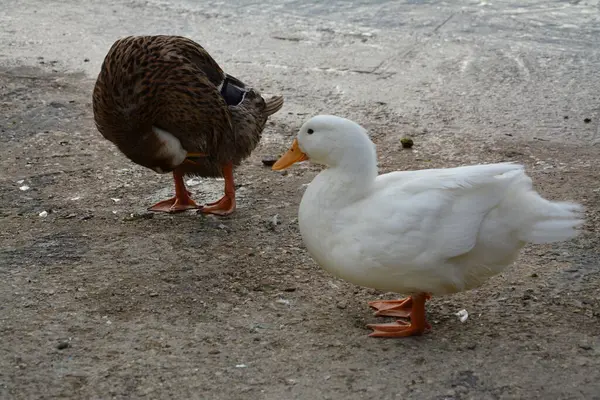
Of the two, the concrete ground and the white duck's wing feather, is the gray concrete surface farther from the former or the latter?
the white duck's wing feather

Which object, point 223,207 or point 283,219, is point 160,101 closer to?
point 223,207

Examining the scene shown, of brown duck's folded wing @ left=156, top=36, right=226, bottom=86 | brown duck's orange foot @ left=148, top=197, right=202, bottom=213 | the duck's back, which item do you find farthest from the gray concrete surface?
the duck's back

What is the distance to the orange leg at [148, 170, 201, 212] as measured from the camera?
5.39 meters

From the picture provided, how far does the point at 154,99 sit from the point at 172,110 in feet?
0.39

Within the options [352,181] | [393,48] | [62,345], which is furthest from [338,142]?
[393,48]

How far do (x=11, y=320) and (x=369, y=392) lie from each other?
1.71 m

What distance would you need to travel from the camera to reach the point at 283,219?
5223 mm

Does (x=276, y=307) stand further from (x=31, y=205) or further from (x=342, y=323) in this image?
(x=31, y=205)

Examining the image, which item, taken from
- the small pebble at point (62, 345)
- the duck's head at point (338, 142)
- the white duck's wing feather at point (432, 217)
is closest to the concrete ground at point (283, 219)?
the small pebble at point (62, 345)

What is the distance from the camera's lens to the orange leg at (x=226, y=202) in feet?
17.5

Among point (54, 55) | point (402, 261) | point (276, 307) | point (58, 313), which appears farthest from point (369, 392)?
point (54, 55)

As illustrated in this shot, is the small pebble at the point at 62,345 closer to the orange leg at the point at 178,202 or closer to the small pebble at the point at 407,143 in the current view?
the orange leg at the point at 178,202

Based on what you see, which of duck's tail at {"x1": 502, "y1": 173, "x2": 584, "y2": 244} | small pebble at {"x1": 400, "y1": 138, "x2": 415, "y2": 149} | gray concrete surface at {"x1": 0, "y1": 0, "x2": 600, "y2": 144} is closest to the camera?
duck's tail at {"x1": 502, "y1": 173, "x2": 584, "y2": 244}

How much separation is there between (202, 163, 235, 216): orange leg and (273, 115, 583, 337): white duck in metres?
1.42
